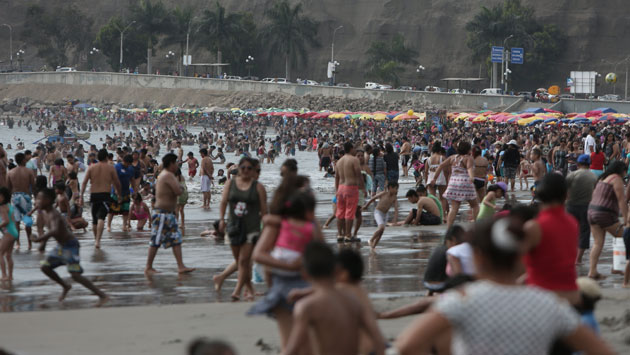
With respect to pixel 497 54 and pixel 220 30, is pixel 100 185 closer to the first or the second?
pixel 497 54

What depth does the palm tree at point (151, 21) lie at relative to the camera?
358 ft

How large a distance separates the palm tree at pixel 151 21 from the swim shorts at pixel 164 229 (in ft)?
331

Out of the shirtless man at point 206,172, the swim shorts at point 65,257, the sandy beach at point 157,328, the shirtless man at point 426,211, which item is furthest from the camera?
the shirtless man at point 206,172

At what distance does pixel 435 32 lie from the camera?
10319cm

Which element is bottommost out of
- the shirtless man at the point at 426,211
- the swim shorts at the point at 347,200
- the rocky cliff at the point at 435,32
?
the shirtless man at the point at 426,211

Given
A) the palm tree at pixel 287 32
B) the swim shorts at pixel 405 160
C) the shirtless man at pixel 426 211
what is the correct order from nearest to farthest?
the shirtless man at pixel 426 211 < the swim shorts at pixel 405 160 < the palm tree at pixel 287 32

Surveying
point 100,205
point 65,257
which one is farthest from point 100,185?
point 65,257

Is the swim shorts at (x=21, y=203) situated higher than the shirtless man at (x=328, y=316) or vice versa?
the shirtless man at (x=328, y=316)

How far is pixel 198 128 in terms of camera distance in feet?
276

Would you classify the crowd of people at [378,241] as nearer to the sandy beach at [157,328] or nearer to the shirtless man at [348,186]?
the shirtless man at [348,186]

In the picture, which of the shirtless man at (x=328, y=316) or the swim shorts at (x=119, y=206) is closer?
the shirtless man at (x=328, y=316)

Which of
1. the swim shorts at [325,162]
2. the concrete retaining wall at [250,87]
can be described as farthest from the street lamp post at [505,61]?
the swim shorts at [325,162]

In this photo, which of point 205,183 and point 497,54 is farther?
point 497,54

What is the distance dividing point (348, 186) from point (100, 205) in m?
3.36
